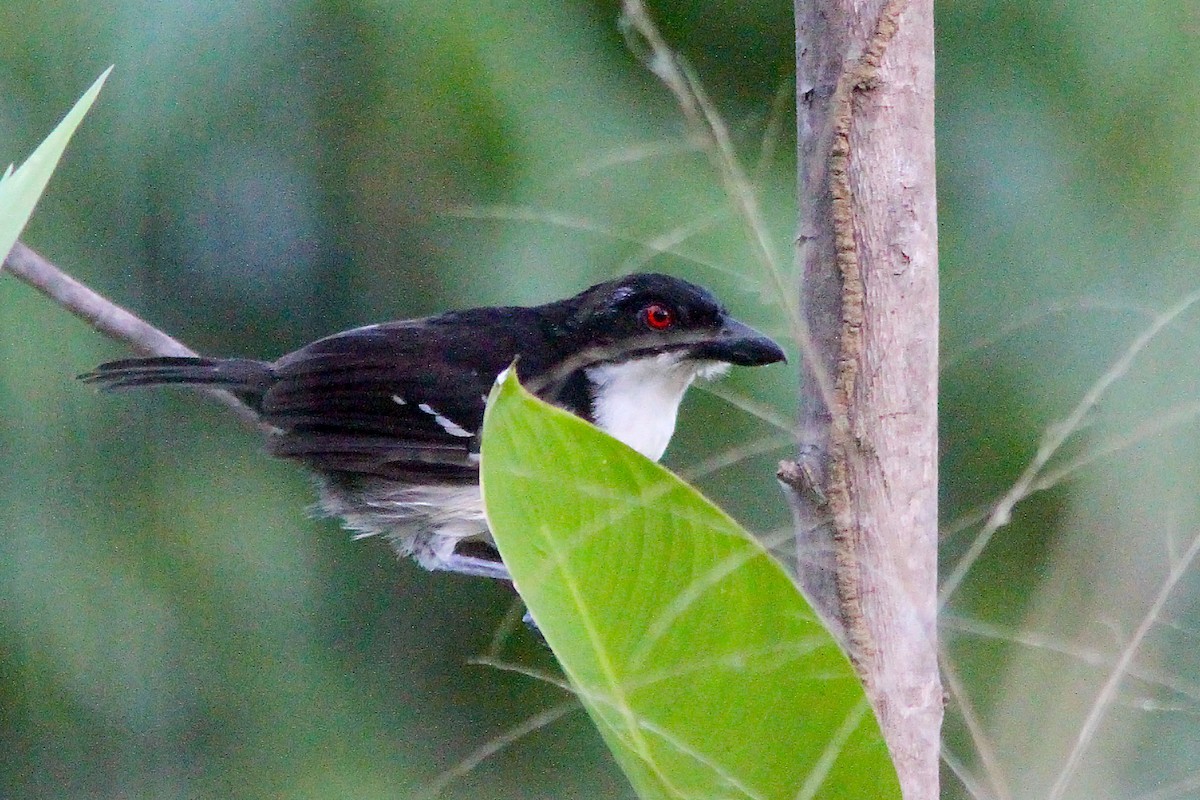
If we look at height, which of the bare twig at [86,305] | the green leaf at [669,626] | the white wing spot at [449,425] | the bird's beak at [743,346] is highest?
the bare twig at [86,305]

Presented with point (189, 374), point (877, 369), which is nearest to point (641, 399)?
point (189, 374)

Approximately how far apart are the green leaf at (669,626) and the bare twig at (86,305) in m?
0.65

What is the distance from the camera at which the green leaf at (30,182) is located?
0.33 meters

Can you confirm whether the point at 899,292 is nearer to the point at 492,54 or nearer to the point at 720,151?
the point at 720,151

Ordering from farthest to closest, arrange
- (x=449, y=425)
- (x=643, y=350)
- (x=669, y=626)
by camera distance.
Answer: (x=449, y=425) < (x=643, y=350) < (x=669, y=626)

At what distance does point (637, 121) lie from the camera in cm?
104

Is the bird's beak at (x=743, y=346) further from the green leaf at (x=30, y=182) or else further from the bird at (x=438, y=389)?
the green leaf at (x=30, y=182)

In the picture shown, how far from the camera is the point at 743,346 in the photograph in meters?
0.91

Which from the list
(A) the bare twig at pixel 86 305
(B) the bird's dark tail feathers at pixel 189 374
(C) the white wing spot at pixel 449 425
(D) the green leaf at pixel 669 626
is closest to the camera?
(D) the green leaf at pixel 669 626

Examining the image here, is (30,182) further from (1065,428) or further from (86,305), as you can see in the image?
(86,305)

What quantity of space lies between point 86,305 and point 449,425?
0.33 m

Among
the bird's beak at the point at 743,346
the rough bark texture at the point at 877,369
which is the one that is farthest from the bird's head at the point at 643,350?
the rough bark texture at the point at 877,369

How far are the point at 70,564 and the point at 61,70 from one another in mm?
430

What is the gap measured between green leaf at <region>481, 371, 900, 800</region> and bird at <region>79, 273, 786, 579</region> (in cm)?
67
